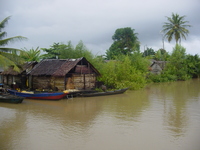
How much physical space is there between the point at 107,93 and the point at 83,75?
2380 millimetres

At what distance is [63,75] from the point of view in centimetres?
1503

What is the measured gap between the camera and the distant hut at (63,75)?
1576cm

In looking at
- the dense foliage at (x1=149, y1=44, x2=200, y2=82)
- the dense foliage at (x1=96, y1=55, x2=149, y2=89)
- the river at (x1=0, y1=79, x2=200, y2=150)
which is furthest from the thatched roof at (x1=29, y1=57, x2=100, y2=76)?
the dense foliage at (x1=149, y1=44, x2=200, y2=82)

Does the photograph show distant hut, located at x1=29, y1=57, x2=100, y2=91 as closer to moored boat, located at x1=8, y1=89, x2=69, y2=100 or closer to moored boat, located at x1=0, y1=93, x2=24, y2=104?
moored boat, located at x1=8, y1=89, x2=69, y2=100

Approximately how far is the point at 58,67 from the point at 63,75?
4.79 ft

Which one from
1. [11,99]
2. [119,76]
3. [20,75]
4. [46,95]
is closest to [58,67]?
[46,95]

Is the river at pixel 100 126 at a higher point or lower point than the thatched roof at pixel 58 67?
lower

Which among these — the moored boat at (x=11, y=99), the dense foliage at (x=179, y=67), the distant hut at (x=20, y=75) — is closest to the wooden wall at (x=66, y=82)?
the distant hut at (x=20, y=75)

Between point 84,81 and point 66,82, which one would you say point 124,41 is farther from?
point 66,82

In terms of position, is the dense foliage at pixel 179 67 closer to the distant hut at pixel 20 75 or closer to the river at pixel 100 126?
the river at pixel 100 126

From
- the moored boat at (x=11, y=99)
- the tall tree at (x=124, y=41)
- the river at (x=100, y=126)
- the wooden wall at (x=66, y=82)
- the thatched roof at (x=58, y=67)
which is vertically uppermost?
the tall tree at (x=124, y=41)

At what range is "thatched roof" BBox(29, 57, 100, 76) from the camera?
15.6m

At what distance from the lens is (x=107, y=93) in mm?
16281

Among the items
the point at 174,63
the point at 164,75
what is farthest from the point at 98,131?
the point at 174,63
